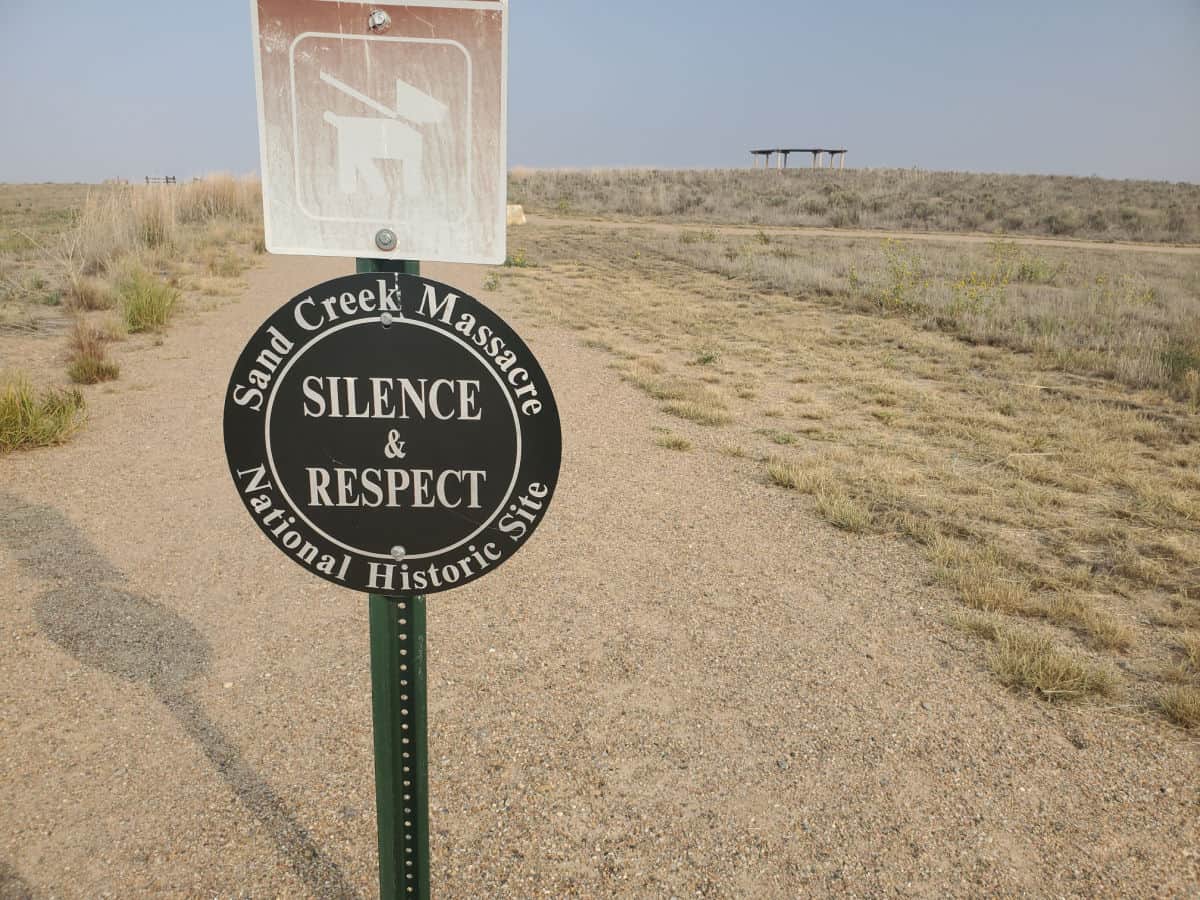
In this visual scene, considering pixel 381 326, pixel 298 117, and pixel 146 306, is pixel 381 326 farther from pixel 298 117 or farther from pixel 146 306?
pixel 146 306

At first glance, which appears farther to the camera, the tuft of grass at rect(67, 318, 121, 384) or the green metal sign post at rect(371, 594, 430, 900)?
the tuft of grass at rect(67, 318, 121, 384)

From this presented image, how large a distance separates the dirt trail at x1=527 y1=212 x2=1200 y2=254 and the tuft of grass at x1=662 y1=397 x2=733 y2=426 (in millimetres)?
16777

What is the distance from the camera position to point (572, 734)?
8.89 ft

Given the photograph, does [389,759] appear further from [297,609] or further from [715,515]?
[715,515]

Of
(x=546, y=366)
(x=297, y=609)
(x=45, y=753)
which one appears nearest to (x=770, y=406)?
(x=546, y=366)

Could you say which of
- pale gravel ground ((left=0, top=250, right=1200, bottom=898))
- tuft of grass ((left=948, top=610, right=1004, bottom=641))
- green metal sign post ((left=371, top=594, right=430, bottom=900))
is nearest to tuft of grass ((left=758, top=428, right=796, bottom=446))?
pale gravel ground ((left=0, top=250, right=1200, bottom=898))

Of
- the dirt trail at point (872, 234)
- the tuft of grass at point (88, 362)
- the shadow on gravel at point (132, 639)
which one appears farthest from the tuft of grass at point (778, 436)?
the dirt trail at point (872, 234)

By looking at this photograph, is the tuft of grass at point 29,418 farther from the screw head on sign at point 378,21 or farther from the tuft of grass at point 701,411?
the screw head on sign at point 378,21

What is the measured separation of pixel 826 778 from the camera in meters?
2.54

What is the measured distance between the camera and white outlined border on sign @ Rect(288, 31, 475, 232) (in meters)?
1.19

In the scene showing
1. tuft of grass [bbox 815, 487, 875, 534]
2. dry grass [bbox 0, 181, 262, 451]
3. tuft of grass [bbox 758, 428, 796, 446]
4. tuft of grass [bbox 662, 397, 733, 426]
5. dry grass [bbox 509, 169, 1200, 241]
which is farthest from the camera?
dry grass [bbox 509, 169, 1200, 241]

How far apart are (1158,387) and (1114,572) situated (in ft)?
15.1

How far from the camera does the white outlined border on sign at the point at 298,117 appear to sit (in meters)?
1.19

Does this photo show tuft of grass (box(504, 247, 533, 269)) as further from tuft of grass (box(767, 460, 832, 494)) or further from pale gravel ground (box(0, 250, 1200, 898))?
pale gravel ground (box(0, 250, 1200, 898))
